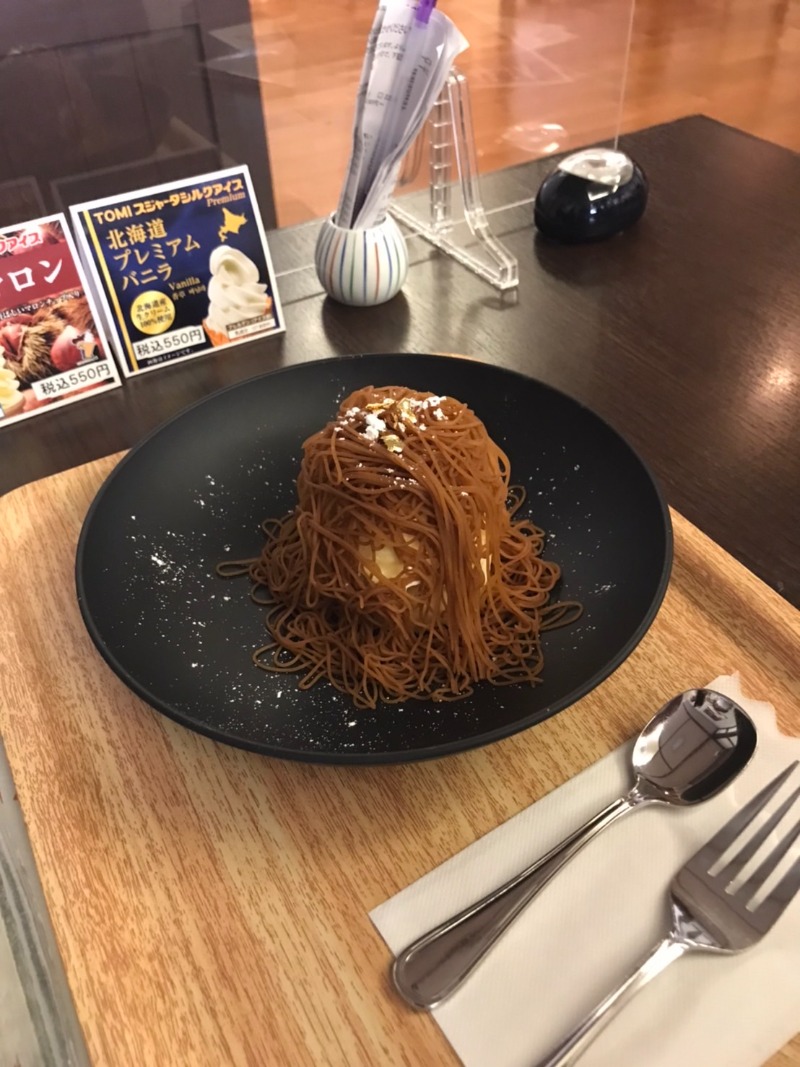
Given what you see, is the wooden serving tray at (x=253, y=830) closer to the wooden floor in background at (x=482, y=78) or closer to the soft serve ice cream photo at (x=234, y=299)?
the soft serve ice cream photo at (x=234, y=299)

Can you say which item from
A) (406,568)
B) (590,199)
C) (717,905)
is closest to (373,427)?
(406,568)

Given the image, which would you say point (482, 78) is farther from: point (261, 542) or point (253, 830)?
point (253, 830)

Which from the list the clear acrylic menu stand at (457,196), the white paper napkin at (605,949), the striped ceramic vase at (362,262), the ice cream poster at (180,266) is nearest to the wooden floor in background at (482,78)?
the clear acrylic menu stand at (457,196)

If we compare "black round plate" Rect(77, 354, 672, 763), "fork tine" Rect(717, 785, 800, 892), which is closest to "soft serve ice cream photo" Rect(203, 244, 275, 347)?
"black round plate" Rect(77, 354, 672, 763)

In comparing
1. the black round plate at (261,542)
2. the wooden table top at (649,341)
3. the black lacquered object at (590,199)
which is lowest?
the wooden table top at (649,341)

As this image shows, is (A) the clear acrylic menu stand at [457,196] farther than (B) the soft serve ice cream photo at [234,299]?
Yes

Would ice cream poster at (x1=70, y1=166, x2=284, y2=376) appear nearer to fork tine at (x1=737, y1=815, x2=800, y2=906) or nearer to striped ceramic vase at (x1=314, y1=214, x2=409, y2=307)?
striped ceramic vase at (x1=314, y1=214, x2=409, y2=307)
